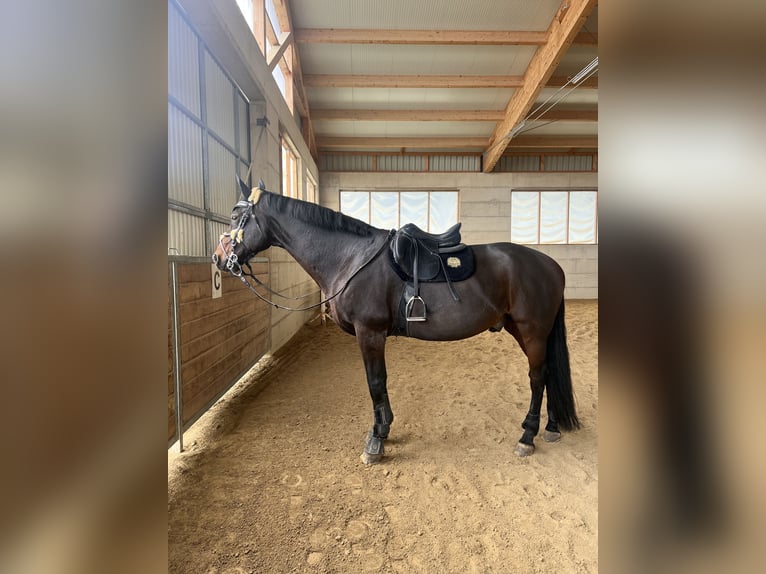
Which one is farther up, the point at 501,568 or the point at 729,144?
the point at 729,144

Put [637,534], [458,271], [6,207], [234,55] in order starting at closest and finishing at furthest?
[6,207], [637,534], [458,271], [234,55]

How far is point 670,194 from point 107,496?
→ 47 cm

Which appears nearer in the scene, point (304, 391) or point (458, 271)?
point (458, 271)

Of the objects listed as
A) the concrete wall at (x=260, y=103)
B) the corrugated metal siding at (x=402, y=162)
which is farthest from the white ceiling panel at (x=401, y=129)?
the concrete wall at (x=260, y=103)

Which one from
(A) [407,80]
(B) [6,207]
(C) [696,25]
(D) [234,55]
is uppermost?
(A) [407,80]

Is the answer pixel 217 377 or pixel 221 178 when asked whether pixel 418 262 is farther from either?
pixel 221 178

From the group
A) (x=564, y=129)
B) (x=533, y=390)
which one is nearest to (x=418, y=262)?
(x=533, y=390)

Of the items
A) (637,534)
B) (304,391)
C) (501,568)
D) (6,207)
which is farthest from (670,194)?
(304,391)

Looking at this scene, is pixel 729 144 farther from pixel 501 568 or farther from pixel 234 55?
pixel 234 55

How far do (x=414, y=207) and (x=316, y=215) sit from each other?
736cm

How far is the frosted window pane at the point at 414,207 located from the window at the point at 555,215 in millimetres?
2373

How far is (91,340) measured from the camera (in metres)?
0.26

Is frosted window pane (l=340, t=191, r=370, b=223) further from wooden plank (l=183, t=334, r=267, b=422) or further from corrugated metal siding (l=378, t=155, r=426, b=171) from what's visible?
wooden plank (l=183, t=334, r=267, b=422)

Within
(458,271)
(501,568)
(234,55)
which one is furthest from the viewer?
(234,55)
